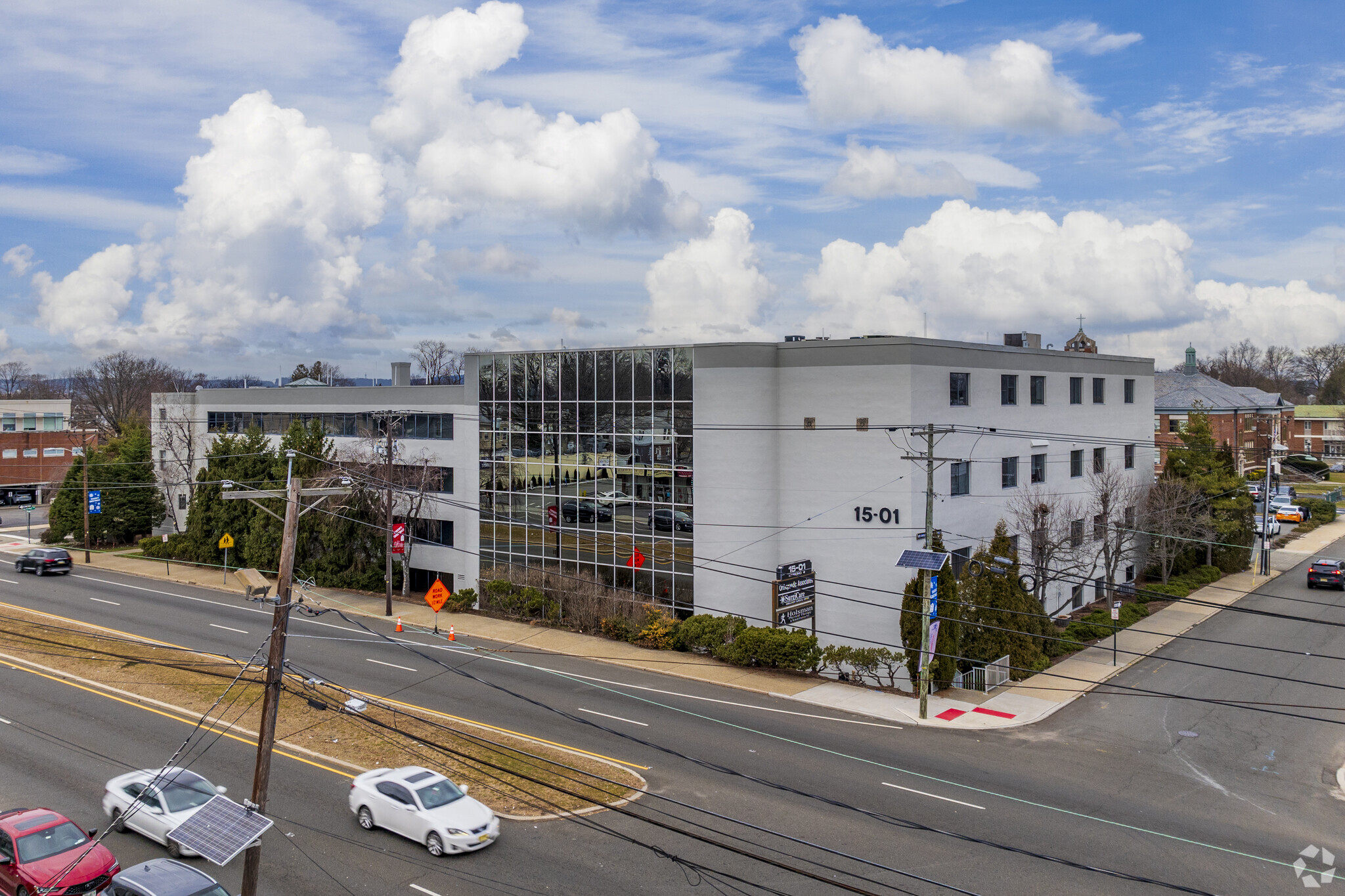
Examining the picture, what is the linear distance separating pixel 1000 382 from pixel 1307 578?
81.9 feet

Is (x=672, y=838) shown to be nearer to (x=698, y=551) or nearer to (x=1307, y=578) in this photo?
(x=698, y=551)

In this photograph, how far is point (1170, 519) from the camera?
143 ft

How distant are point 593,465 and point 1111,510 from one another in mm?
25239

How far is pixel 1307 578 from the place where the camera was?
4784 cm

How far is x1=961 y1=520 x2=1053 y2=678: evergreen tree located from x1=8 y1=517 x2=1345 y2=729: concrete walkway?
1.06m

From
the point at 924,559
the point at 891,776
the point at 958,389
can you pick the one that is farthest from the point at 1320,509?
the point at 891,776

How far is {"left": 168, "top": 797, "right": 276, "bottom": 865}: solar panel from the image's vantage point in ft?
41.8

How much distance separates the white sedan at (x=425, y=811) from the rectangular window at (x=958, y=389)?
24.0 metres

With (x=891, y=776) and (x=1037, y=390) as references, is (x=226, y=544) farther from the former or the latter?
(x=1037, y=390)

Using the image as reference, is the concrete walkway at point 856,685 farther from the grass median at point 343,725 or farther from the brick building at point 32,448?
the brick building at point 32,448

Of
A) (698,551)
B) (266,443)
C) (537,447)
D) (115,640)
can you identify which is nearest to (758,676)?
(698,551)

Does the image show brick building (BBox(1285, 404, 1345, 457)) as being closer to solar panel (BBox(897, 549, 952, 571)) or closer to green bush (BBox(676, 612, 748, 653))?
green bush (BBox(676, 612, 748, 653))

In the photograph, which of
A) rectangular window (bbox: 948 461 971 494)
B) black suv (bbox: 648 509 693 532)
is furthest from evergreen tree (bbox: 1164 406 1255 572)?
black suv (bbox: 648 509 693 532)

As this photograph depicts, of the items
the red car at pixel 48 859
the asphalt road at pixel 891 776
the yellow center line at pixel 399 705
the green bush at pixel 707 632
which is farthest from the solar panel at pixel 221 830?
the green bush at pixel 707 632
